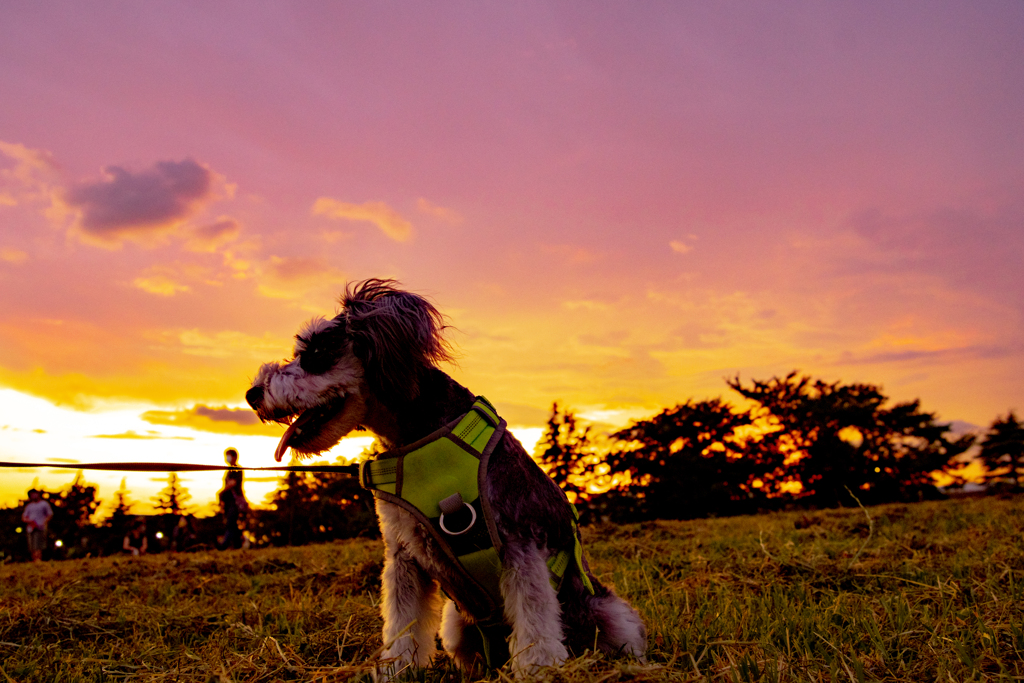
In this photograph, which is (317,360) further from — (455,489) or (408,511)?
(455,489)

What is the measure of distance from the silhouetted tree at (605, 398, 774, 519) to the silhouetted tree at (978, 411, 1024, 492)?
22588 mm

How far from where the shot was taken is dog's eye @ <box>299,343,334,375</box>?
152 inches

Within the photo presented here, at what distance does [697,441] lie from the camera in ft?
136

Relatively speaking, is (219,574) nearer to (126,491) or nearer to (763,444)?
(763,444)

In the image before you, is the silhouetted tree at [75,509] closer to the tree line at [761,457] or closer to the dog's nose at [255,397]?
the tree line at [761,457]

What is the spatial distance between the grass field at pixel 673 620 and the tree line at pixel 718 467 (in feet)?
91.9

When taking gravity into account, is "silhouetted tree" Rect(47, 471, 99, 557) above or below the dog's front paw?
above

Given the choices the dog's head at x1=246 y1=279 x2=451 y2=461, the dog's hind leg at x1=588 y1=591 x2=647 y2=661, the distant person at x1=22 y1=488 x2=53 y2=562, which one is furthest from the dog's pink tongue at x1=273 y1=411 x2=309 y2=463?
the distant person at x1=22 y1=488 x2=53 y2=562

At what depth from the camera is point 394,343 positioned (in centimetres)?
378

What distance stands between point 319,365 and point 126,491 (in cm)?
5493

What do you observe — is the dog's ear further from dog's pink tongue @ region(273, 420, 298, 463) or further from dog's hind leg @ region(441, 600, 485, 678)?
dog's hind leg @ region(441, 600, 485, 678)

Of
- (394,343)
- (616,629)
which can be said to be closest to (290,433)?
(394,343)

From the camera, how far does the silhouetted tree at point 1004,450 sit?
5044 cm

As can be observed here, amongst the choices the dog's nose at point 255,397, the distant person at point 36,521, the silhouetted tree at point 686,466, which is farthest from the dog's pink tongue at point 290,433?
the silhouetted tree at point 686,466
